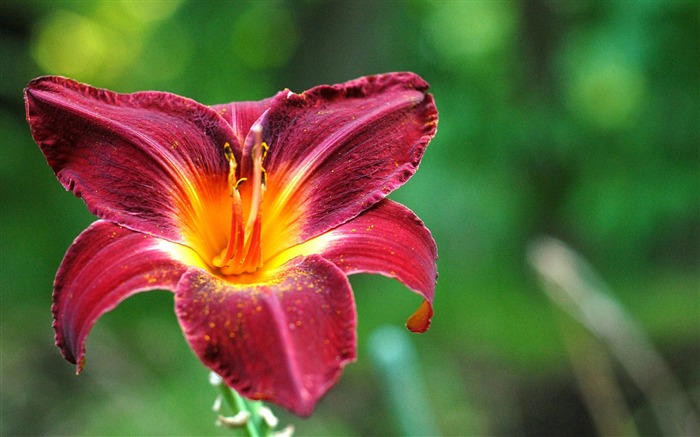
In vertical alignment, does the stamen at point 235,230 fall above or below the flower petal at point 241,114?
below

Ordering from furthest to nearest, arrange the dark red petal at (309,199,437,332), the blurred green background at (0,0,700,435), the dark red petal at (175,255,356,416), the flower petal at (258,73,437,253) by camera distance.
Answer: the blurred green background at (0,0,700,435) → the flower petal at (258,73,437,253) → the dark red petal at (309,199,437,332) → the dark red petal at (175,255,356,416)

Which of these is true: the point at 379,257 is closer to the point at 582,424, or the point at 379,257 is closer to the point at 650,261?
the point at 582,424

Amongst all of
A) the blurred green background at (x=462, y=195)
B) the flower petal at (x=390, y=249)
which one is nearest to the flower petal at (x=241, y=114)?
the flower petal at (x=390, y=249)

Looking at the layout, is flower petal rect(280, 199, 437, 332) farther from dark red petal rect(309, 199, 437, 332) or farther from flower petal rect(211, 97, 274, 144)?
flower petal rect(211, 97, 274, 144)

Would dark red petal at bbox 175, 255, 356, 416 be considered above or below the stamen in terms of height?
above

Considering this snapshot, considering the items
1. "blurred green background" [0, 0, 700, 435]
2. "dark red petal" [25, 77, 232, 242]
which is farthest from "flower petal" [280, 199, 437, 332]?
"blurred green background" [0, 0, 700, 435]

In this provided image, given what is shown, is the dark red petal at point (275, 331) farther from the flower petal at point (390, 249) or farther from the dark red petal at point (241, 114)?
the dark red petal at point (241, 114)
